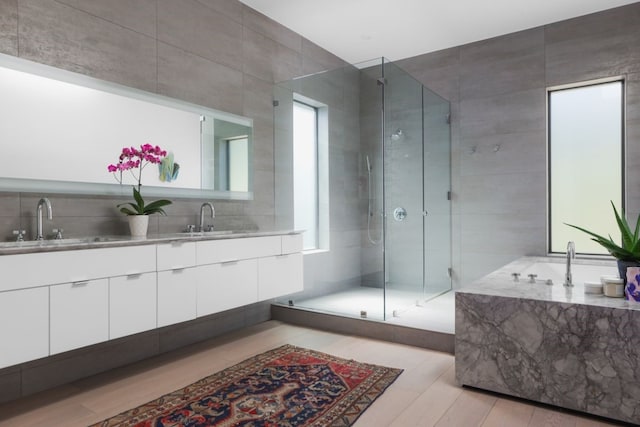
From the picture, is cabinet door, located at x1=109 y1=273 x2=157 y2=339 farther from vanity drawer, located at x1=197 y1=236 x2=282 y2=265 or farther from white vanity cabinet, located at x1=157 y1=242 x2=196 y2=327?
vanity drawer, located at x1=197 y1=236 x2=282 y2=265

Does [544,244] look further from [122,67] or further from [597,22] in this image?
[122,67]

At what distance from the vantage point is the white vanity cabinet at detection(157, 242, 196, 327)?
2404 millimetres

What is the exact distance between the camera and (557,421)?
195 cm

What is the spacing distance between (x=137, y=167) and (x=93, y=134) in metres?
0.31

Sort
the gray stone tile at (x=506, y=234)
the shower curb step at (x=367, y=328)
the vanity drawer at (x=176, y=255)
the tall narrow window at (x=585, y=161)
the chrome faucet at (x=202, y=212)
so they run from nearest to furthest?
the vanity drawer at (x=176, y=255)
the shower curb step at (x=367, y=328)
the chrome faucet at (x=202, y=212)
the tall narrow window at (x=585, y=161)
the gray stone tile at (x=506, y=234)

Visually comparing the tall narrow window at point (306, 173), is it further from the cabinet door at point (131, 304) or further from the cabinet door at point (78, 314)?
the cabinet door at point (78, 314)

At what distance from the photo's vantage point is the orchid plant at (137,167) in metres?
2.59

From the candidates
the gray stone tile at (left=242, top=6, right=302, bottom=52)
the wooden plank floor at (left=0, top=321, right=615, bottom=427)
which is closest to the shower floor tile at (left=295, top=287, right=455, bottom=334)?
the wooden plank floor at (left=0, top=321, right=615, bottom=427)

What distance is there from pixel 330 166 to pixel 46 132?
207 cm

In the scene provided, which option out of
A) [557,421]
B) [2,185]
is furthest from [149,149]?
[557,421]

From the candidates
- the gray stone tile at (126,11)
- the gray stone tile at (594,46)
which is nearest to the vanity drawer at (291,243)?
the gray stone tile at (126,11)

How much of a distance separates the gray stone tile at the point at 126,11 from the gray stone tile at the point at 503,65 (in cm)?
319

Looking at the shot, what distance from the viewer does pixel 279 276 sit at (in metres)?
3.30

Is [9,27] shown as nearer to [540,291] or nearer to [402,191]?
[402,191]
